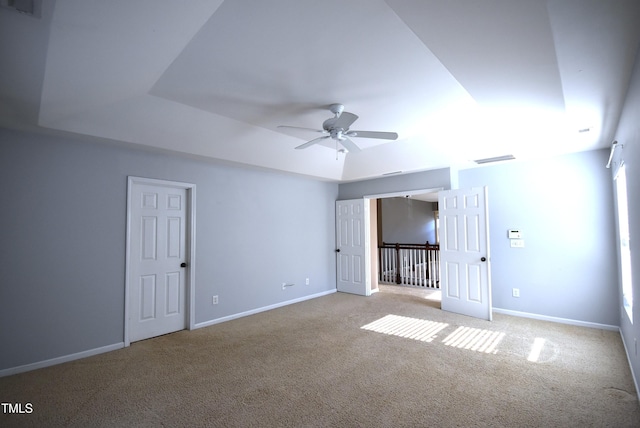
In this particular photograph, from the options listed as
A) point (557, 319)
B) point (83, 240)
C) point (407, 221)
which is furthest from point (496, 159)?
point (407, 221)

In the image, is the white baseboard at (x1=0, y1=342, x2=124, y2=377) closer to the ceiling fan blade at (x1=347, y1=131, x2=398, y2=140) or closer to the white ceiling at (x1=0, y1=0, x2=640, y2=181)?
the white ceiling at (x1=0, y1=0, x2=640, y2=181)

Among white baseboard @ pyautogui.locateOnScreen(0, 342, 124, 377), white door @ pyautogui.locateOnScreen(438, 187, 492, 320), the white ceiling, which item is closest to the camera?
the white ceiling

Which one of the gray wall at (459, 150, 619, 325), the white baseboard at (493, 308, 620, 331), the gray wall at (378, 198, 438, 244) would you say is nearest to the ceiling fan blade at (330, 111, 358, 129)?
the gray wall at (459, 150, 619, 325)

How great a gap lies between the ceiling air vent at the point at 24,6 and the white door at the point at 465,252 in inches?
199

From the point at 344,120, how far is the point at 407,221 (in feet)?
30.2

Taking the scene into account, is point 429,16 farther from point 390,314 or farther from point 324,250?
point 324,250

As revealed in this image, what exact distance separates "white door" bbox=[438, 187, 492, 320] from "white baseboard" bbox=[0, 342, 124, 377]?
486 cm

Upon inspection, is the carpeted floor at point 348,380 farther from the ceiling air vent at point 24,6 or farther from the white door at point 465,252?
Answer: the ceiling air vent at point 24,6

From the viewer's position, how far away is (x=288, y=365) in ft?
10.2

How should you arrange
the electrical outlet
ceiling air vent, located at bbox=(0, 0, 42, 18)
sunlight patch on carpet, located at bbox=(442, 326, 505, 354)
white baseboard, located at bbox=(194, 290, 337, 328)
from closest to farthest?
ceiling air vent, located at bbox=(0, 0, 42, 18) → sunlight patch on carpet, located at bbox=(442, 326, 505, 354) → white baseboard, located at bbox=(194, 290, 337, 328) → the electrical outlet

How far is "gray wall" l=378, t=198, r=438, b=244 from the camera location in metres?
10.7

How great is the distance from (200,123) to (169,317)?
271 centimetres

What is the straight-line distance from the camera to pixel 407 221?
38.2ft

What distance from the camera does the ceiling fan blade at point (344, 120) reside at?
3.01 meters
